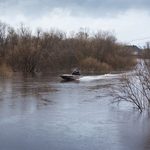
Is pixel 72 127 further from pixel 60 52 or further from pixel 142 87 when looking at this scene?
pixel 60 52

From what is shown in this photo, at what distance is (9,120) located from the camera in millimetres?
16000

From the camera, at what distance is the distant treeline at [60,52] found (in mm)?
74562

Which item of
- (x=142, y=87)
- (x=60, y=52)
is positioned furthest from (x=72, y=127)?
(x=60, y=52)

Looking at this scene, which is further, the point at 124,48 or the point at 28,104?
the point at 124,48

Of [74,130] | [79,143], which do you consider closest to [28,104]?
[74,130]

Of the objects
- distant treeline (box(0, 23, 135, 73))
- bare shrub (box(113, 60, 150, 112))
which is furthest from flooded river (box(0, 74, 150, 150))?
distant treeline (box(0, 23, 135, 73))

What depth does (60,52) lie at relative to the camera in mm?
88375

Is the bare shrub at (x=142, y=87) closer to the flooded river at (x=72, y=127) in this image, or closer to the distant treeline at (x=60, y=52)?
the flooded river at (x=72, y=127)

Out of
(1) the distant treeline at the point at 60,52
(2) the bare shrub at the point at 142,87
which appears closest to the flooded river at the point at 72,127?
(2) the bare shrub at the point at 142,87

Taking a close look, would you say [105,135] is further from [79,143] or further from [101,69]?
[101,69]

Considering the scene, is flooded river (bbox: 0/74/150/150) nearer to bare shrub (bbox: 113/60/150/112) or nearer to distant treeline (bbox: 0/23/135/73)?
bare shrub (bbox: 113/60/150/112)

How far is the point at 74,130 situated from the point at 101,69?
66.9 m

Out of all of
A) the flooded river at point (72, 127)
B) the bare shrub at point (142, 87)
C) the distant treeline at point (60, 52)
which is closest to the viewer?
the flooded river at point (72, 127)

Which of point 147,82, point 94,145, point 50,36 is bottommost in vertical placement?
point 94,145
